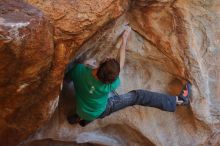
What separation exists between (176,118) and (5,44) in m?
2.49

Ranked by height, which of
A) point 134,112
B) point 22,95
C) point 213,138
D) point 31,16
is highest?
point 31,16

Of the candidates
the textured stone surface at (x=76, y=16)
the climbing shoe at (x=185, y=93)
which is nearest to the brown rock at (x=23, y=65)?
the textured stone surface at (x=76, y=16)

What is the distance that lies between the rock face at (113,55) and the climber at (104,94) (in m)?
0.14

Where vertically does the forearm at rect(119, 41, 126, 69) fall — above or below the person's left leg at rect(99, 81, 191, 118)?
above

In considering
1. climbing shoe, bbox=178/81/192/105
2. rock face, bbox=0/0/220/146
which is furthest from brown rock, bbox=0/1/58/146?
climbing shoe, bbox=178/81/192/105

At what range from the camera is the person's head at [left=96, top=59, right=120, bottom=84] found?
3.20 meters

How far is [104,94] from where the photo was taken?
3.47 m

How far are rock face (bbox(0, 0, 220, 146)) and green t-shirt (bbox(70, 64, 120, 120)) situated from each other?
0.17 metres

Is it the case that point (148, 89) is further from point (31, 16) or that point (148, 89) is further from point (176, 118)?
point (31, 16)

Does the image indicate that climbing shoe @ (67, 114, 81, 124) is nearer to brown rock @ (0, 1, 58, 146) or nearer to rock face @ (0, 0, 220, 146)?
rock face @ (0, 0, 220, 146)

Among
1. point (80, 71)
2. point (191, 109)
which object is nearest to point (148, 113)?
point (191, 109)

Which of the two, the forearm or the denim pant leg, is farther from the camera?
the denim pant leg

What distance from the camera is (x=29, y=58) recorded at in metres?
2.58

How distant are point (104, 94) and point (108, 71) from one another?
34 centimetres
